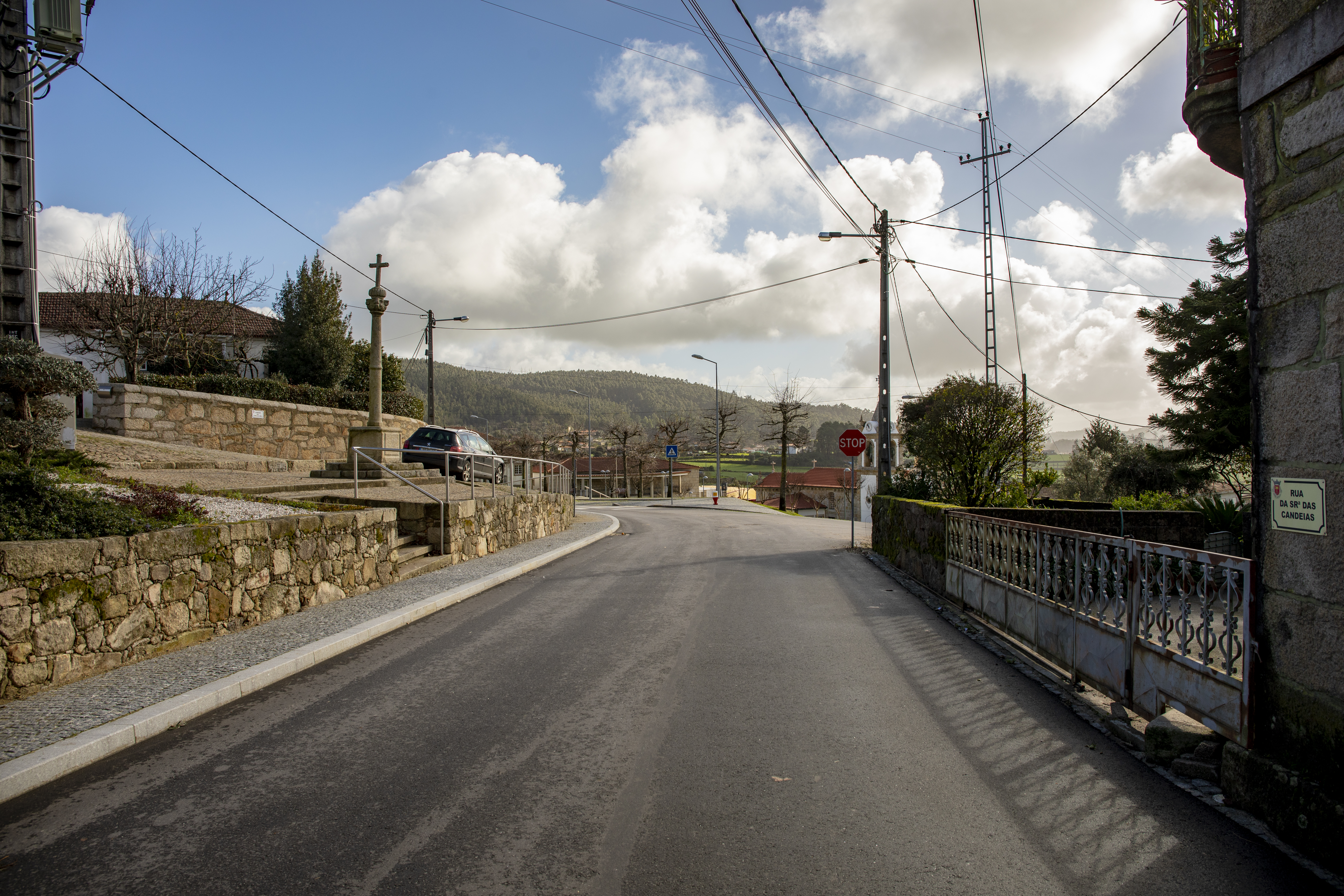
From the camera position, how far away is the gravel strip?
13.7 ft

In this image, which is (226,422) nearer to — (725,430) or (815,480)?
(725,430)

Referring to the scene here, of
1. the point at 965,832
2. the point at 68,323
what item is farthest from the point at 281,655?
the point at 68,323

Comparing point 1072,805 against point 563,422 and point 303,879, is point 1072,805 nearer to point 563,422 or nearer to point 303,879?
point 303,879

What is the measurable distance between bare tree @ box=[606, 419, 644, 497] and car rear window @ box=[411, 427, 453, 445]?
39.9 meters

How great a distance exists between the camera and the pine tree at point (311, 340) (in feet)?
97.5

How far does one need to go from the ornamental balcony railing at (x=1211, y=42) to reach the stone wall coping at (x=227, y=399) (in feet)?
67.0

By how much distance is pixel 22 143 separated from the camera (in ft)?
32.5

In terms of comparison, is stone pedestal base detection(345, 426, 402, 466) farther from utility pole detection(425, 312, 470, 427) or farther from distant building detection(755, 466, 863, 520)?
distant building detection(755, 466, 863, 520)

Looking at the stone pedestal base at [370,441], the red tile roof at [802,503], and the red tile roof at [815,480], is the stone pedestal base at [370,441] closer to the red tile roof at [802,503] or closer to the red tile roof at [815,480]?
the red tile roof at [802,503]

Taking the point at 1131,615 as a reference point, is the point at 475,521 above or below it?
below

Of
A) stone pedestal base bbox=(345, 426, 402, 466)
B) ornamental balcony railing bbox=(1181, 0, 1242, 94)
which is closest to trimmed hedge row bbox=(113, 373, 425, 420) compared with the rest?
stone pedestal base bbox=(345, 426, 402, 466)

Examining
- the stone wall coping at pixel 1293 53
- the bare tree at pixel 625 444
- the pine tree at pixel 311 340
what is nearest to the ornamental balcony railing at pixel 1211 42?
the stone wall coping at pixel 1293 53

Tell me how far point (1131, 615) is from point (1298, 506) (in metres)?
1.49

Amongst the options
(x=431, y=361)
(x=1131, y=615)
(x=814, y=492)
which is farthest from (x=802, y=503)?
(x=1131, y=615)
